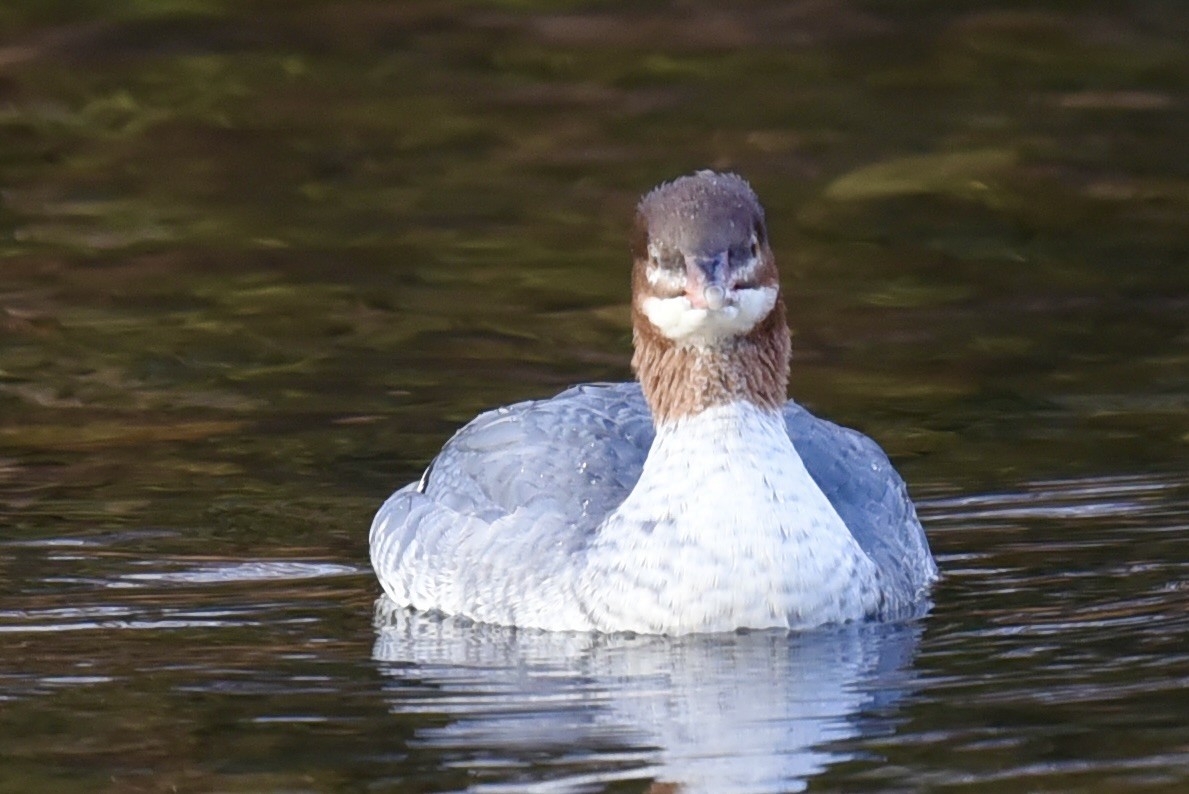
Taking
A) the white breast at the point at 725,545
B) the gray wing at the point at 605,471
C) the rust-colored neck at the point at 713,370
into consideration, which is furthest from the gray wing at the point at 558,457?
the rust-colored neck at the point at 713,370

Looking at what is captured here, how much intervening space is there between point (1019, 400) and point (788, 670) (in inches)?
203

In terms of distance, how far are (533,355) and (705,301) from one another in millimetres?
5768

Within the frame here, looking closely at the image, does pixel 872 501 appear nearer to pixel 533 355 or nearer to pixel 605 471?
pixel 605 471

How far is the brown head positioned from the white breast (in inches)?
4.6

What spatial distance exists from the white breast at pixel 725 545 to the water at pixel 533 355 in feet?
0.46

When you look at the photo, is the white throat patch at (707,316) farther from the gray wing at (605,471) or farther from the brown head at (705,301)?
the gray wing at (605,471)

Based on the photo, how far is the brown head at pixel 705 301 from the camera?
913 cm

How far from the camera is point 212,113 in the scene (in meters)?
21.1

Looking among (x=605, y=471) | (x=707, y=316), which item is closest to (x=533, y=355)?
(x=605, y=471)

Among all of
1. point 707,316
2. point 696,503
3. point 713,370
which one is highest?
point 707,316

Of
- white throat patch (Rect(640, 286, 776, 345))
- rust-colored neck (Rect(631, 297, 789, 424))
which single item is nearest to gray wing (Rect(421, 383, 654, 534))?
rust-colored neck (Rect(631, 297, 789, 424))

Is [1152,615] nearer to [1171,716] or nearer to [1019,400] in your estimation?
[1171,716]

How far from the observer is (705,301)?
9.12m

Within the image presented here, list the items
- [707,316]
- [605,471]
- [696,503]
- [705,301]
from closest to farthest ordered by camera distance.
Answer: [705,301] < [707,316] < [696,503] < [605,471]
